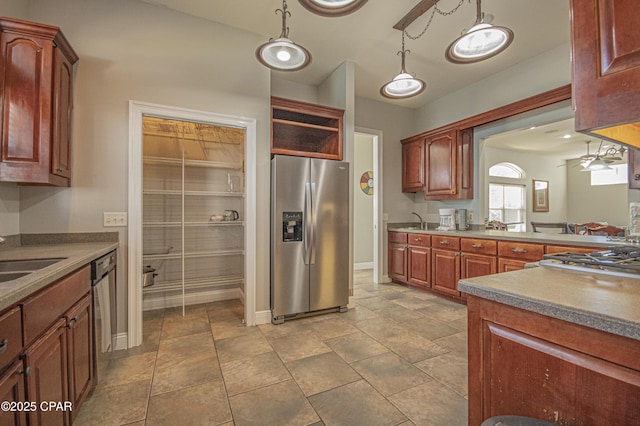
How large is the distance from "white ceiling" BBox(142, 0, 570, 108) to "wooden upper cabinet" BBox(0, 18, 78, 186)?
1.11m

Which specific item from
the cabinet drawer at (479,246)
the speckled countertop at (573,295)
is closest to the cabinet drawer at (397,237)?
the cabinet drawer at (479,246)

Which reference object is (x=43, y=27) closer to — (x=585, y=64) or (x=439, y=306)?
(x=585, y=64)

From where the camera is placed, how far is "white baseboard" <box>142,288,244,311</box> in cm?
337

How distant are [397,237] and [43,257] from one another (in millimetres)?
4084

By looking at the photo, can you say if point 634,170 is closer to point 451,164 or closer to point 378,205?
point 451,164

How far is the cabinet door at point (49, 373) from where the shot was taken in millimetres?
1104

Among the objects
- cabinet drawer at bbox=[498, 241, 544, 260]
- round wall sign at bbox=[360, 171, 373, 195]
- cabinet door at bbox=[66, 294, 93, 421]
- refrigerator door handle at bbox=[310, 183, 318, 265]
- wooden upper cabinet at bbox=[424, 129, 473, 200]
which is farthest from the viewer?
round wall sign at bbox=[360, 171, 373, 195]

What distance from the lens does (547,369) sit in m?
0.82

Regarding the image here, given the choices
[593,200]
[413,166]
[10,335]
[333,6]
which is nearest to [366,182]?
[413,166]

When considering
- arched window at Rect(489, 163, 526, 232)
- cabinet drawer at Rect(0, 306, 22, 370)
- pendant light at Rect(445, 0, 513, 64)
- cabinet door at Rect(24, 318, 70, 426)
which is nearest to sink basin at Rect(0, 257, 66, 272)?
cabinet door at Rect(24, 318, 70, 426)

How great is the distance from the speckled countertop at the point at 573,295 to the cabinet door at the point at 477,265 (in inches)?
88.4

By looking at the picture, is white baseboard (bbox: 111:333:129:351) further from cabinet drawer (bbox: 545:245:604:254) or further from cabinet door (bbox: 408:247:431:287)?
cabinet drawer (bbox: 545:245:604:254)

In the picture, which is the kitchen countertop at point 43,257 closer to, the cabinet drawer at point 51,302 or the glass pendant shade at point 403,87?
the cabinet drawer at point 51,302

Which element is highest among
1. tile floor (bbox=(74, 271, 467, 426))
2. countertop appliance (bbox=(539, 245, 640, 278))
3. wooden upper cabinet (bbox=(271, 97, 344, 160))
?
wooden upper cabinet (bbox=(271, 97, 344, 160))
